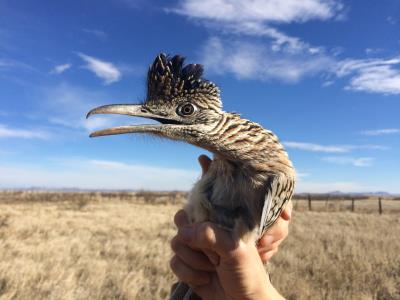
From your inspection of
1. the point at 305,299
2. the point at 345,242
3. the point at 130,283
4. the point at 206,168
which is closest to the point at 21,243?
the point at 130,283

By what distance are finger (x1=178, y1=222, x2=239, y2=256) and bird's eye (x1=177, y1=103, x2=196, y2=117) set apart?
77 centimetres

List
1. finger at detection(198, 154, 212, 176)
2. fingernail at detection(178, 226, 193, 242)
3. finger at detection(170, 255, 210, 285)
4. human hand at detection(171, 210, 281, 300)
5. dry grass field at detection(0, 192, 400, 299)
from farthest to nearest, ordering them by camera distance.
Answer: dry grass field at detection(0, 192, 400, 299), finger at detection(198, 154, 212, 176), finger at detection(170, 255, 210, 285), fingernail at detection(178, 226, 193, 242), human hand at detection(171, 210, 281, 300)

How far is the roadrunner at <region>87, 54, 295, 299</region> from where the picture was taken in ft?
9.17

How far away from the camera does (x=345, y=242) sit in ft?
52.7

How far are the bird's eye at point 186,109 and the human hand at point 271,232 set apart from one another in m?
→ 0.44

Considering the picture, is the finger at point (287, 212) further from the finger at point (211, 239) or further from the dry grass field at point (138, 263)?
the dry grass field at point (138, 263)

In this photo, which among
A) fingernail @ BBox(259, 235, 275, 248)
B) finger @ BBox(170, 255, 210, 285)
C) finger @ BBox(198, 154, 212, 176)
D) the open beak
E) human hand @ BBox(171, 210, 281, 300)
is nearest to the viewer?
human hand @ BBox(171, 210, 281, 300)

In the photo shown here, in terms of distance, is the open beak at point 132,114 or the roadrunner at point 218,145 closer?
the roadrunner at point 218,145


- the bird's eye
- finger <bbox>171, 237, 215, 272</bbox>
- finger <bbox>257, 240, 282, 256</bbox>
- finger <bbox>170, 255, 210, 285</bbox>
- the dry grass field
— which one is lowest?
the dry grass field

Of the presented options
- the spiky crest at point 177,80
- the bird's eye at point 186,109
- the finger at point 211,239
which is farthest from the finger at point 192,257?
the spiky crest at point 177,80

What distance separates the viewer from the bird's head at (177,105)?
116 inches

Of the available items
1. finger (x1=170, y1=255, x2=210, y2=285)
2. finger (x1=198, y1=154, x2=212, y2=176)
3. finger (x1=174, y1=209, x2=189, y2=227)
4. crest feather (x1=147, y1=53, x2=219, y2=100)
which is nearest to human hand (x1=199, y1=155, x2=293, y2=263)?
finger (x1=198, y1=154, x2=212, y2=176)

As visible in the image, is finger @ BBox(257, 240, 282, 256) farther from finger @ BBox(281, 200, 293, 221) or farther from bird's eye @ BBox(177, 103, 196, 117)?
bird's eye @ BBox(177, 103, 196, 117)

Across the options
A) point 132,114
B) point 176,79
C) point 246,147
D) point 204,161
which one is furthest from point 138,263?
point 246,147
